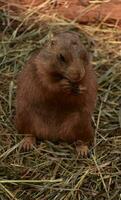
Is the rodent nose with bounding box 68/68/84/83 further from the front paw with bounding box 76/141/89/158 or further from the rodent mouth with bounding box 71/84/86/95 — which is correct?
the front paw with bounding box 76/141/89/158

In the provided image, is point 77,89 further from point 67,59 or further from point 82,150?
point 82,150

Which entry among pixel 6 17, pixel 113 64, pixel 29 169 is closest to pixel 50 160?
pixel 29 169

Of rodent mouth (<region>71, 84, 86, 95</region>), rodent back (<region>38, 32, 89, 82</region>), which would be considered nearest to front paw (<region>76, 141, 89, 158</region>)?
rodent mouth (<region>71, 84, 86, 95</region>)

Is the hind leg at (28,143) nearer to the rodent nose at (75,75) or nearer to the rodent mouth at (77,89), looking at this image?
the rodent mouth at (77,89)

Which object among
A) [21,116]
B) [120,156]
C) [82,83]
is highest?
[82,83]

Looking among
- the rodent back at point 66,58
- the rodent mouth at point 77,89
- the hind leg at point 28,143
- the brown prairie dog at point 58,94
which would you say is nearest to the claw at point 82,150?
the brown prairie dog at point 58,94

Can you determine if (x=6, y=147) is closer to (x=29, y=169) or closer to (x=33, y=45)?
(x=29, y=169)

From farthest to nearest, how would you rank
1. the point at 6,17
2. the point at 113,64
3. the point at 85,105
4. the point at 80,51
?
the point at 6,17 → the point at 113,64 → the point at 85,105 → the point at 80,51

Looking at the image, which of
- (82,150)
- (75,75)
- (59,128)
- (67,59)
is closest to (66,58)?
(67,59)
